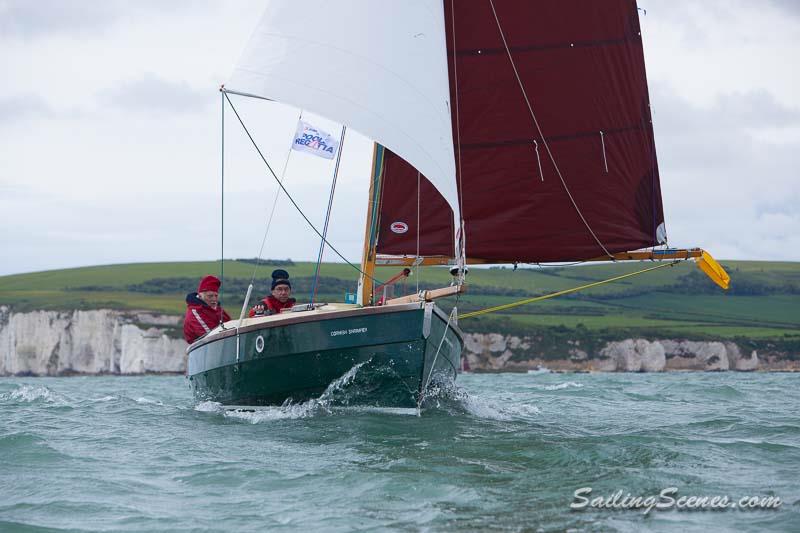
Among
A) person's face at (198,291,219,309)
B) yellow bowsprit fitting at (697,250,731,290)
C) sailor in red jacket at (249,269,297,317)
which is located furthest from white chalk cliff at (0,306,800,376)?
yellow bowsprit fitting at (697,250,731,290)

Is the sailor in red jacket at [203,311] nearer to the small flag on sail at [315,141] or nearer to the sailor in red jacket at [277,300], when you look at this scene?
the sailor in red jacket at [277,300]

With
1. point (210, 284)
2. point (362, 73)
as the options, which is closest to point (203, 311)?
point (210, 284)

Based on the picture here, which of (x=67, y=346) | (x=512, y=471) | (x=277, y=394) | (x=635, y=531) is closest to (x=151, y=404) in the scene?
(x=277, y=394)

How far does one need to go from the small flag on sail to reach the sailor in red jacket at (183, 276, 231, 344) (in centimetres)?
401

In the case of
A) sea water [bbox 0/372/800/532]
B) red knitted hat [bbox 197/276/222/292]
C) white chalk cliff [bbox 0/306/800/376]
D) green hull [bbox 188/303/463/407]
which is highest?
red knitted hat [bbox 197/276/222/292]

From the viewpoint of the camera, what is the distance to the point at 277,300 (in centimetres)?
1914

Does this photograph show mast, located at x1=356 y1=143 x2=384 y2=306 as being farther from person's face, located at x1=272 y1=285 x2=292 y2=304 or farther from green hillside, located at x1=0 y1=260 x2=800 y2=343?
green hillside, located at x1=0 y1=260 x2=800 y2=343

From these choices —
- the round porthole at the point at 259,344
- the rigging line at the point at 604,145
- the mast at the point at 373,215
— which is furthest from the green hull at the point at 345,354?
the rigging line at the point at 604,145

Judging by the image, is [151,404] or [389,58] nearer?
[389,58]

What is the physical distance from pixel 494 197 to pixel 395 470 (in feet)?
29.0

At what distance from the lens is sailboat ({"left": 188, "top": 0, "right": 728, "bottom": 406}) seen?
16.2 metres

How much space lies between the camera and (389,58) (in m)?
14.9

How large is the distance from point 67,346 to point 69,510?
81.0 meters

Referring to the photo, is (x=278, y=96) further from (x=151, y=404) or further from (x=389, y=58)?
(x=151, y=404)
